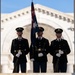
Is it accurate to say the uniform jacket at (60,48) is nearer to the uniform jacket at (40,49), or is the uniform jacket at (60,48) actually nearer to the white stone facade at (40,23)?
the uniform jacket at (40,49)

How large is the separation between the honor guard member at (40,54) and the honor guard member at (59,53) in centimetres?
18

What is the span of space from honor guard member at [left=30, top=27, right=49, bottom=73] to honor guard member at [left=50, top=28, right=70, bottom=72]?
0.18 m

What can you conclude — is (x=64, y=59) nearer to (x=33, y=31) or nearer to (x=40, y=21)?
(x=33, y=31)

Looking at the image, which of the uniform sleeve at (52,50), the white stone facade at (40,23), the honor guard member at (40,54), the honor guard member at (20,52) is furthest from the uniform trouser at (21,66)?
the white stone facade at (40,23)

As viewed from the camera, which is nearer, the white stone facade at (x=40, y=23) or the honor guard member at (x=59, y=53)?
the honor guard member at (x=59, y=53)

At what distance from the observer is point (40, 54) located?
11.2 m

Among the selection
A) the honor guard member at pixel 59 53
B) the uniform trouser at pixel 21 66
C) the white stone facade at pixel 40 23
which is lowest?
the uniform trouser at pixel 21 66

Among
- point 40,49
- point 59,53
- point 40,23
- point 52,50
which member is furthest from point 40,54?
point 40,23

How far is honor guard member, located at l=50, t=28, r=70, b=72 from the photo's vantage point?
36.7ft

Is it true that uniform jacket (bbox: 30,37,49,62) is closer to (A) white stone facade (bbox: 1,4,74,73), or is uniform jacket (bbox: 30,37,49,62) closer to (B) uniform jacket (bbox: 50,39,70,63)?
(B) uniform jacket (bbox: 50,39,70,63)

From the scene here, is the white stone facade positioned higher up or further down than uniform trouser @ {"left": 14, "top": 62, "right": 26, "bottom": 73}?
higher up

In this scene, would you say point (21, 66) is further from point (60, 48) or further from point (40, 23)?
point (40, 23)

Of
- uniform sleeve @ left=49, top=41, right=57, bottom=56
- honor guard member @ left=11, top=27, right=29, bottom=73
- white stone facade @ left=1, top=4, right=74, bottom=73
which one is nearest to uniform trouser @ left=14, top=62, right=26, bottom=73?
honor guard member @ left=11, top=27, right=29, bottom=73

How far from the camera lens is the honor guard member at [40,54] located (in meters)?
11.2
